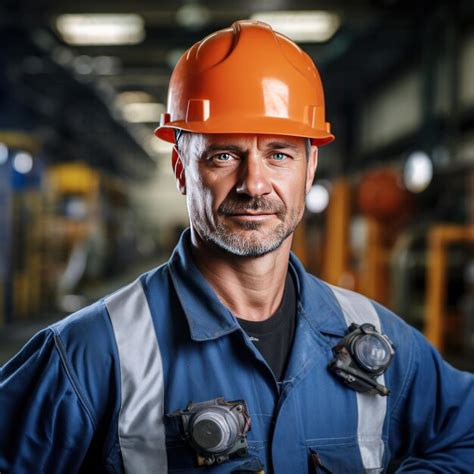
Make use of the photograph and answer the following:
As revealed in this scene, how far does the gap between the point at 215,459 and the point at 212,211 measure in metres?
0.62

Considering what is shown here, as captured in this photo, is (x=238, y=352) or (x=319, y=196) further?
(x=319, y=196)

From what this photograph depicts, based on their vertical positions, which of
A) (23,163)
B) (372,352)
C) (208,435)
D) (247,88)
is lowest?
(208,435)

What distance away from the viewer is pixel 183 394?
1.52m

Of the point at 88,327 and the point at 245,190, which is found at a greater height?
the point at 245,190

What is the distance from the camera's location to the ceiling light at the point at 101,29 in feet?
27.0

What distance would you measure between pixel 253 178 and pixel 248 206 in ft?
0.25

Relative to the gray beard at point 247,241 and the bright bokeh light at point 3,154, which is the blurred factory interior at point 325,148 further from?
the gray beard at point 247,241

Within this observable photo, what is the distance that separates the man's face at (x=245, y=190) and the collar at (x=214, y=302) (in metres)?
0.10

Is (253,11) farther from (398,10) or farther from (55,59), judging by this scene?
(55,59)

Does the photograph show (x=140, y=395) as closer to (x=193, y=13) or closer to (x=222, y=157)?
(x=222, y=157)

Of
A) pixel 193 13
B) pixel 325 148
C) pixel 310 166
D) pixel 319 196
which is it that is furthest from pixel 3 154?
pixel 325 148

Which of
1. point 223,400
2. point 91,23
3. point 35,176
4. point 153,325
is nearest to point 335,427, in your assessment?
point 223,400

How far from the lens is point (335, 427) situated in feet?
5.35

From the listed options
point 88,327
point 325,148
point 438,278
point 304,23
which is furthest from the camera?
point 325,148
